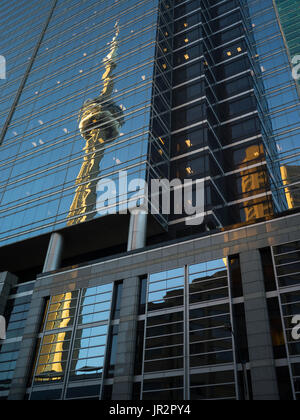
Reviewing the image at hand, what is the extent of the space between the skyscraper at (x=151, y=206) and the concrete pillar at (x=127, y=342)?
0.12 m

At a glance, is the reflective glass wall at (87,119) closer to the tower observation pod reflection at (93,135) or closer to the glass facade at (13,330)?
the tower observation pod reflection at (93,135)

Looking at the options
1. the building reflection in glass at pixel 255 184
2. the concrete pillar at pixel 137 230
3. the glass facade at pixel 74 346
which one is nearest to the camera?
the glass facade at pixel 74 346

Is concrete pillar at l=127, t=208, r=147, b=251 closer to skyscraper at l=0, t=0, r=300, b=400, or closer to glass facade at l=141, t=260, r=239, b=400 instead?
skyscraper at l=0, t=0, r=300, b=400

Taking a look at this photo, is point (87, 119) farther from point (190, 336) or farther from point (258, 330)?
point (258, 330)

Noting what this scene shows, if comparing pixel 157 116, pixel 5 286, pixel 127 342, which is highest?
pixel 157 116

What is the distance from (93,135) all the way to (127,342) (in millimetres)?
Result: 29957

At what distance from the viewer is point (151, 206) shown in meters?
46.6

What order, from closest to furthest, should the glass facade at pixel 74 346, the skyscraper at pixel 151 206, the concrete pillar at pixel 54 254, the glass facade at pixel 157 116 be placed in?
the skyscraper at pixel 151 206, the glass facade at pixel 74 346, the concrete pillar at pixel 54 254, the glass facade at pixel 157 116

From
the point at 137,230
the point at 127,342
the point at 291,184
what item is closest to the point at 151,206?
the point at 137,230

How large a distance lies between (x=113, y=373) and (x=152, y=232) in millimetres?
17557

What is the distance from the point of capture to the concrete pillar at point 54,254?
49.7 metres

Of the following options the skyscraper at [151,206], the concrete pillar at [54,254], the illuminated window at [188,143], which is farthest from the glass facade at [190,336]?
the illuminated window at [188,143]

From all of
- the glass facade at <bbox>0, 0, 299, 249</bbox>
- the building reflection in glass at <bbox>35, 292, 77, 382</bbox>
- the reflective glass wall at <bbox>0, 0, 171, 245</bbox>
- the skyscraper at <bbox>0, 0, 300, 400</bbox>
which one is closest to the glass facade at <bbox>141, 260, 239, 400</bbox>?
the skyscraper at <bbox>0, 0, 300, 400</bbox>
